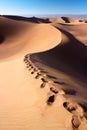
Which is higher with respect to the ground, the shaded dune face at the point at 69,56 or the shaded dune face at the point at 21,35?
the shaded dune face at the point at 69,56

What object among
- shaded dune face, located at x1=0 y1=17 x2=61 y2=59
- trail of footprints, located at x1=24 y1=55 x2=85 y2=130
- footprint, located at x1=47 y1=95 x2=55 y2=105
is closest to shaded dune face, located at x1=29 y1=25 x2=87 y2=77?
shaded dune face, located at x1=0 y1=17 x2=61 y2=59

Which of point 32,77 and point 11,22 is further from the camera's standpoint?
point 11,22

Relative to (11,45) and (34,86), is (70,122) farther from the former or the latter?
(11,45)

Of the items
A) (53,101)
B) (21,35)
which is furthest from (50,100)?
(21,35)

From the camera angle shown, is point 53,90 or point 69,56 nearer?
point 53,90

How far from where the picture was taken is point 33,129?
4.22 metres

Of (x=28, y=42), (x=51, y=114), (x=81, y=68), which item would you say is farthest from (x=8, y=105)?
(x=28, y=42)

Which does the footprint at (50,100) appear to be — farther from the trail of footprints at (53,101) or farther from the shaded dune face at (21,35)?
the shaded dune face at (21,35)

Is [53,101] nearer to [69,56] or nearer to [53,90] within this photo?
[53,90]

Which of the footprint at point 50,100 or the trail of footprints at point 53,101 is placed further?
the footprint at point 50,100

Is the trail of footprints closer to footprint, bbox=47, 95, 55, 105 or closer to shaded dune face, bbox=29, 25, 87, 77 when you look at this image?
footprint, bbox=47, 95, 55, 105

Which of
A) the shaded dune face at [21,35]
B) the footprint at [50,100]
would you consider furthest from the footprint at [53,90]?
the shaded dune face at [21,35]

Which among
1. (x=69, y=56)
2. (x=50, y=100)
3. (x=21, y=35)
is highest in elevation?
(x=50, y=100)

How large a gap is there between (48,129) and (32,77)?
2.91m
